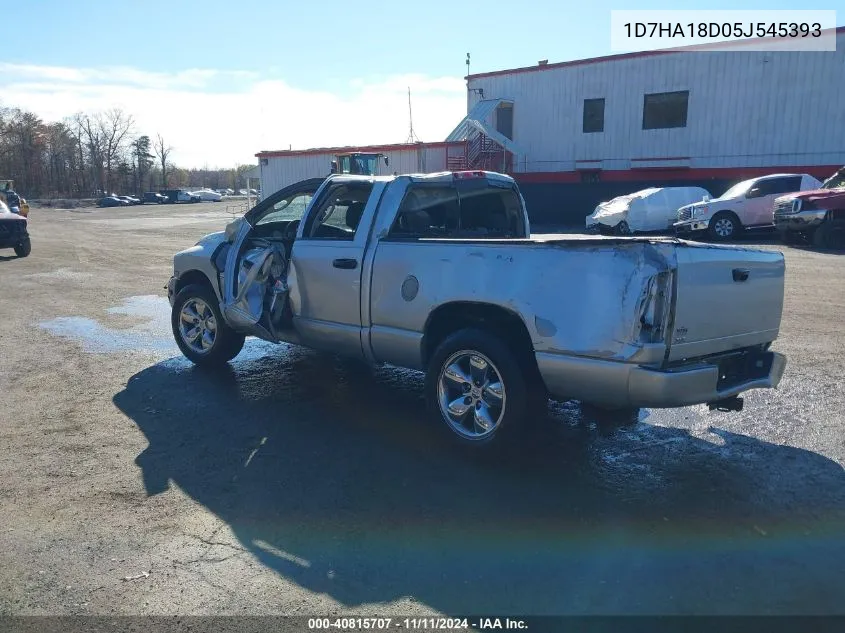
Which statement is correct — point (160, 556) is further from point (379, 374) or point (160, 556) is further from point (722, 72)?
point (722, 72)

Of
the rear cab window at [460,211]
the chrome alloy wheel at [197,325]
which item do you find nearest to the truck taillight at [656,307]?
the rear cab window at [460,211]

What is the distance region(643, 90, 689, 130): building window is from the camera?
2844 cm

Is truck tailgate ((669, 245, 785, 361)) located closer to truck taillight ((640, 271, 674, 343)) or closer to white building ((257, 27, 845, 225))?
truck taillight ((640, 271, 674, 343))

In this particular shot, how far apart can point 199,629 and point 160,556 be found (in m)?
0.70

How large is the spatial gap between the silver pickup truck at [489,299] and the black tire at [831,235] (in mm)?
13516

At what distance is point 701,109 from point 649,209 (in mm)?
9269

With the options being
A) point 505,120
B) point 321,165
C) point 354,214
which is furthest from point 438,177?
point 321,165

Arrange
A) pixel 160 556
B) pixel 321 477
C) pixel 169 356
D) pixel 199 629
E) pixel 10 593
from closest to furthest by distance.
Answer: pixel 199 629 → pixel 10 593 → pixel 160 556 → pixel 321 477 → pixel 169 356

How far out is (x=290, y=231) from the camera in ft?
21.4

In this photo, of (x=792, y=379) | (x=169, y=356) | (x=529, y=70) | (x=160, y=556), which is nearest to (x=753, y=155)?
(x=529, y=70)

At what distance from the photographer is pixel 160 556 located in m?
3.48

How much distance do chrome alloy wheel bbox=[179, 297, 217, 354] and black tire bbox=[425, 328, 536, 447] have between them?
9.82 feet

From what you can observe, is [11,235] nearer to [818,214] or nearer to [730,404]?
[730,404]

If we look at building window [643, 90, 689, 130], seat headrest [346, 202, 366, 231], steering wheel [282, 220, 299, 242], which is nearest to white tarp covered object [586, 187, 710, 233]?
building window [643, 90, 689, 130]
